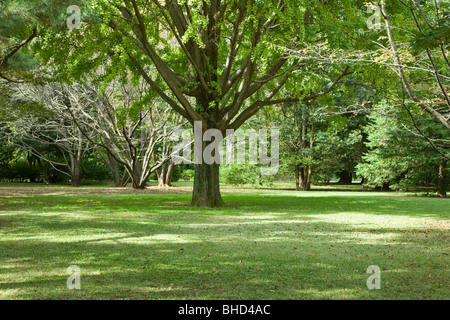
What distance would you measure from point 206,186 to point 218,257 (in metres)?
8.36

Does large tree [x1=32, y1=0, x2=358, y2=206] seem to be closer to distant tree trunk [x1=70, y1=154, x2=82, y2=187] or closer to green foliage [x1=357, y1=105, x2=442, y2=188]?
green foliage [x1=357, y1=105, x2=442, y2=188]

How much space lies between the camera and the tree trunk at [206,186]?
48.0 ft

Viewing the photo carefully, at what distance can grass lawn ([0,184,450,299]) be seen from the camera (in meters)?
4.63

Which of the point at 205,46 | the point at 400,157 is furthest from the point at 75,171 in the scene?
the point at 400,157

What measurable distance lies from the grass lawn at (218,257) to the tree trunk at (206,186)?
313 centimetres

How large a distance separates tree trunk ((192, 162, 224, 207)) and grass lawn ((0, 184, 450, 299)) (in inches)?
123

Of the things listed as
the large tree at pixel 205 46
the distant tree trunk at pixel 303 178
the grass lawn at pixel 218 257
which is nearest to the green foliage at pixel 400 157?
the distant tree trunk at pixel 303 178

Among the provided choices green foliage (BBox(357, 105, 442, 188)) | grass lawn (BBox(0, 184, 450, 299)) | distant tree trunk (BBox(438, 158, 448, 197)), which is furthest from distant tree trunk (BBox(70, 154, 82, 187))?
distant tree trunk (BBox(438, 158, 448, 197))

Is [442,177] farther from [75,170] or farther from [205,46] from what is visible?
[75,170]

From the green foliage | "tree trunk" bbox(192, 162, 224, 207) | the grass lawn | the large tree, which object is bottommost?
the grass lawn

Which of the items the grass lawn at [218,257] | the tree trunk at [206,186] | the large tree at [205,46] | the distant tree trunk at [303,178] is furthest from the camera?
the distant tree trunk at [303,178]

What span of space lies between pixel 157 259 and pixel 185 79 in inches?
367

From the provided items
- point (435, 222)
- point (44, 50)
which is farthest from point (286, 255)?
point (44, 50)

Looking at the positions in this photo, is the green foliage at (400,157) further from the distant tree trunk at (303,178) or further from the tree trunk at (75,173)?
the tree trunk at (75,173)
